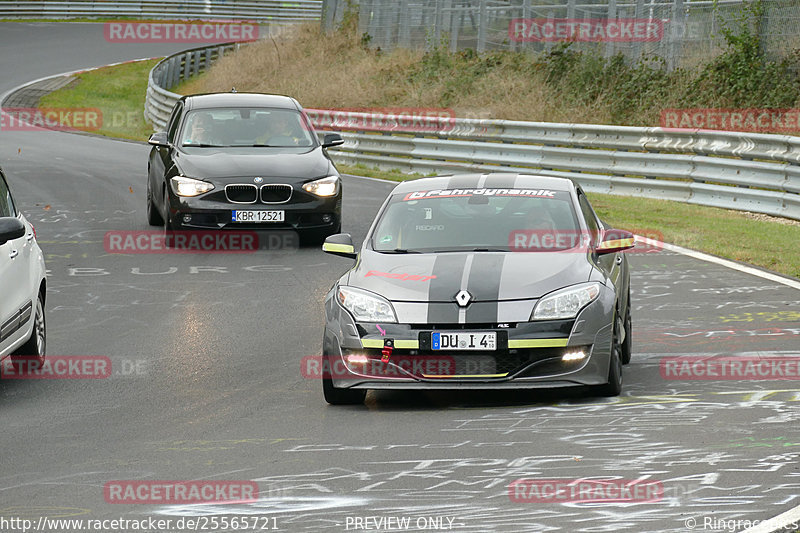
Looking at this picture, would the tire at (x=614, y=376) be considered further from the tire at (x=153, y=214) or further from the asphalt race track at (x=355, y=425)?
the tire at (x=153, y=214)

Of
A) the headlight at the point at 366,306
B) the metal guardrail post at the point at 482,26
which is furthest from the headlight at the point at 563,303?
the metal guardrail post at the point at 482,26

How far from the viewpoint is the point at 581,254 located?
9.02m

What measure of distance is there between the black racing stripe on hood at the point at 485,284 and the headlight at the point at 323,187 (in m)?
7.41

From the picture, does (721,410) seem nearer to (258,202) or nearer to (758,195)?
(258,202)

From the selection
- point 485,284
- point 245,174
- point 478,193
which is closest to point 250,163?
point 245,174

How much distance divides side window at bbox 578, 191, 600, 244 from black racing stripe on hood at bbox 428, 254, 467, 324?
1.15 metres

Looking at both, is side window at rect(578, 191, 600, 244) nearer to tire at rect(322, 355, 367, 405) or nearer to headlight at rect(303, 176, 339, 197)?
tire at rect(322, 355, 367, 405)

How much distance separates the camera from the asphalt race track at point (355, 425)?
6262 mm

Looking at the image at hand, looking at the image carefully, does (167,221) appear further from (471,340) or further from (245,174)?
(471,340)

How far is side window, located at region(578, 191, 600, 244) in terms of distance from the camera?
957cm

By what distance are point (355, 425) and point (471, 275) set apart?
1206mm

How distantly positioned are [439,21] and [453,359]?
3210 cm

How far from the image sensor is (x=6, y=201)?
991 cm

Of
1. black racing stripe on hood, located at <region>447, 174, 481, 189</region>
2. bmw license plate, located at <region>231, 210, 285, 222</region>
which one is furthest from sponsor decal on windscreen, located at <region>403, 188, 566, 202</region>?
bmw license plate, located at <region>231, 210, 285, 222</region>
